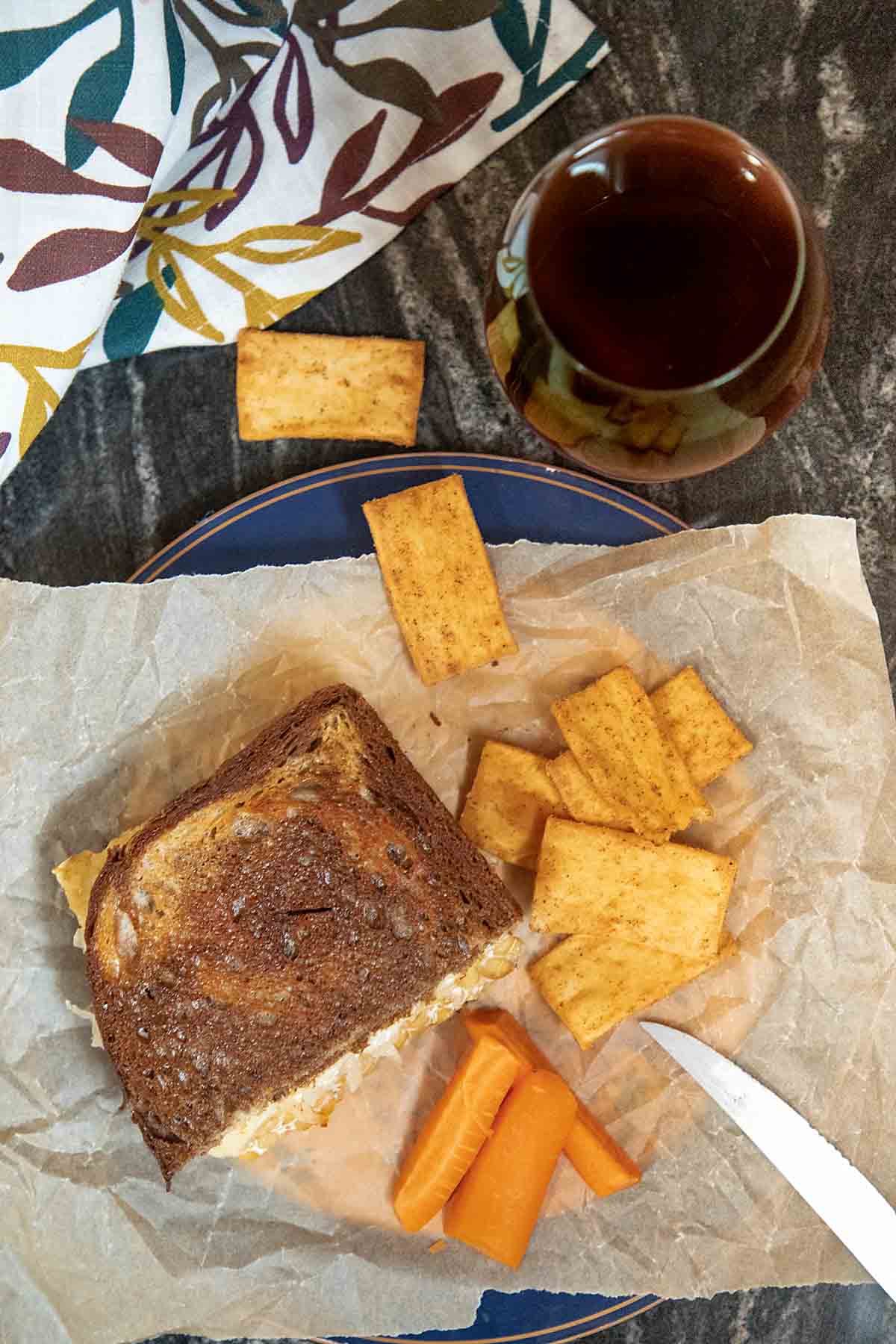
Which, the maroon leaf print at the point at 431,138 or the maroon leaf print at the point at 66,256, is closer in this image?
the maroon leaf print at the point at 66,256

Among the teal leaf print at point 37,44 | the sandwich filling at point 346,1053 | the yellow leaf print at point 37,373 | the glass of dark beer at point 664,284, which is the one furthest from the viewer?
the sandwich filling at point 346,1053

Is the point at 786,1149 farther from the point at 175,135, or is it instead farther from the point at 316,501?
the point at 175,135

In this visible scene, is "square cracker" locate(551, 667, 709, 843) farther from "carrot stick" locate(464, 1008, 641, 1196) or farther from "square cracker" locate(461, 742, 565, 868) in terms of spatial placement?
"carrot stick" locate(464, 1008, 641, 1196)

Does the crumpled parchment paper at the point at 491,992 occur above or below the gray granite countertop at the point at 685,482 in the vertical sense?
below

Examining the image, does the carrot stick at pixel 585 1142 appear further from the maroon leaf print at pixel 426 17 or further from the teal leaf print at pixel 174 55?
the maroon leaf print at pixel 426 17

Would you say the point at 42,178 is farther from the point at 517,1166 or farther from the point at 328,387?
the point at 517,1166

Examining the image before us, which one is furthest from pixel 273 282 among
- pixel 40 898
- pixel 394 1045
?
pixel 394 1045

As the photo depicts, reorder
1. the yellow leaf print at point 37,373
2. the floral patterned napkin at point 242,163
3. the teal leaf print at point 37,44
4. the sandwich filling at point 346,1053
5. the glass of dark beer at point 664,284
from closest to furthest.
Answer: the glass of dark beer at point 664,284, the teal leaf print at point 37,44, the floral patterned napkin at point 242,163, the yellow leaf print at point 37,373, the sandwich filling at point 346,1053

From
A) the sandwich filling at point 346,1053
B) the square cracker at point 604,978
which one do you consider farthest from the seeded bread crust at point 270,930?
the square cracker at point 604,978
